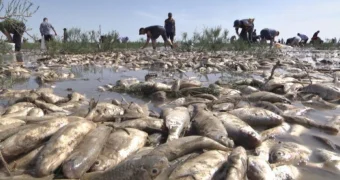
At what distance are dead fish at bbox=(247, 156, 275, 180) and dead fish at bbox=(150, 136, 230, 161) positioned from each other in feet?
1.49

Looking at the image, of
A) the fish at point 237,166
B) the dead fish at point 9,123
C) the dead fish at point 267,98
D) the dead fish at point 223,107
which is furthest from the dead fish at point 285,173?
the dead fish at point 267,98

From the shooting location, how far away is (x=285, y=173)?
10.7 ft

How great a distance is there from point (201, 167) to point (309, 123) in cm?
268

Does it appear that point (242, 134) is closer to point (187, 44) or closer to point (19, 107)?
point (19, 107)

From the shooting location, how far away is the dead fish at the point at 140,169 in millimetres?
2738

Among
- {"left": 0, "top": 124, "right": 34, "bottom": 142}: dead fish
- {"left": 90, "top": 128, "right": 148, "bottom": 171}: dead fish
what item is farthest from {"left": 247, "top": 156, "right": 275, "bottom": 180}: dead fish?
{"left": 0, "top": 124, "right": 34, "bottom": 142}: dead fish

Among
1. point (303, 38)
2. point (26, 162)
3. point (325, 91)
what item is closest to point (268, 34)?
point (303, 38)

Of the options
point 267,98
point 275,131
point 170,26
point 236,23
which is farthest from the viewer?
point 236,23

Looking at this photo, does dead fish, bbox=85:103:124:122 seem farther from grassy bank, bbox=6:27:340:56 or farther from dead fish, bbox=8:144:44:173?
grassy bank, bbox=6:27:340:56

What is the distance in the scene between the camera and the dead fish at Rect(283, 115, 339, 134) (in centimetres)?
477

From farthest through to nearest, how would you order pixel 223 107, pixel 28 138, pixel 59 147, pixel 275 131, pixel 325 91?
pixel 325 91 → pixel 223 107 → pixel 275 131 → pixel 28 138 → pixel 59 147

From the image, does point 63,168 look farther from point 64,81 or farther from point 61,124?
point 64,81

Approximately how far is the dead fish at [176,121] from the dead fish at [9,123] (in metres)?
1.75

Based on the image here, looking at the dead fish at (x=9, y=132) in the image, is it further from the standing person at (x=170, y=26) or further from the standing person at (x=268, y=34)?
the standing person at (x=268, y=34)
